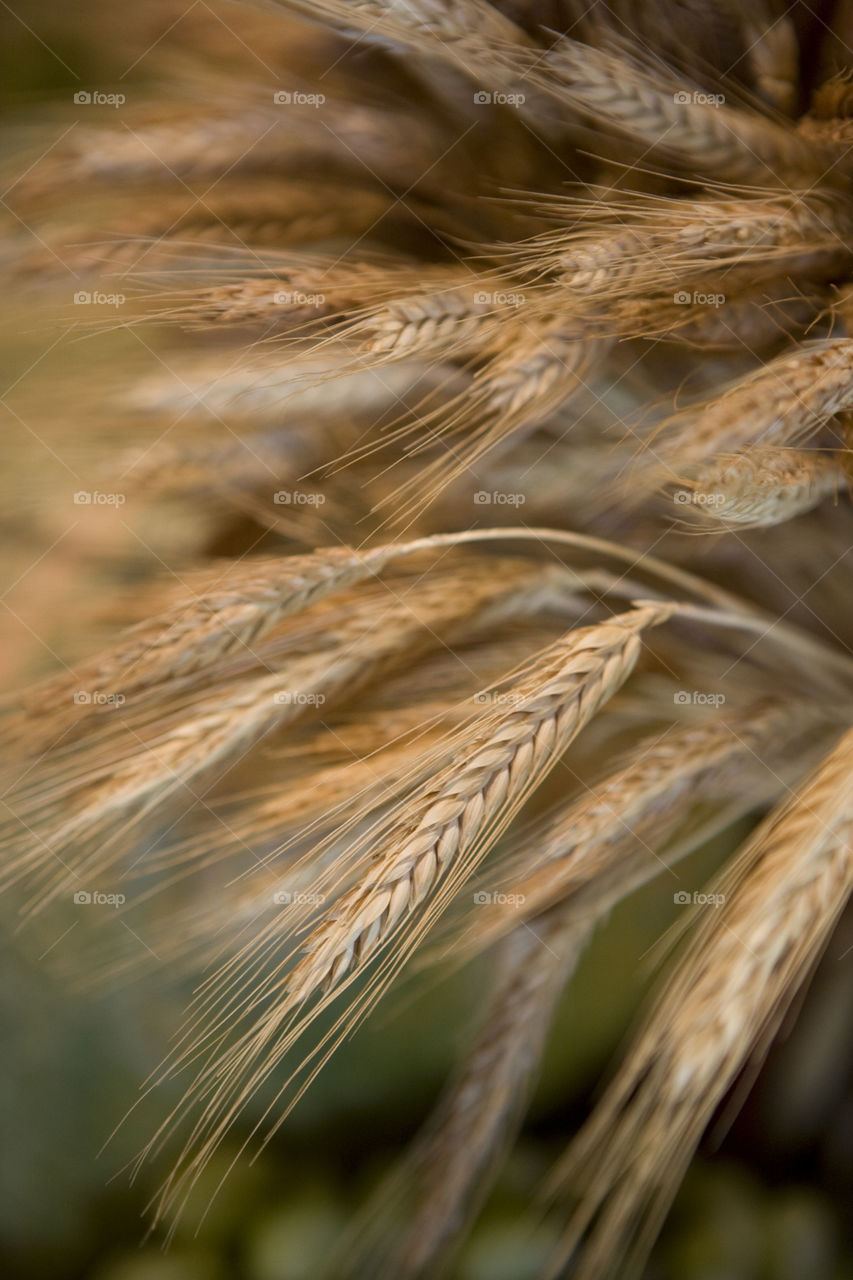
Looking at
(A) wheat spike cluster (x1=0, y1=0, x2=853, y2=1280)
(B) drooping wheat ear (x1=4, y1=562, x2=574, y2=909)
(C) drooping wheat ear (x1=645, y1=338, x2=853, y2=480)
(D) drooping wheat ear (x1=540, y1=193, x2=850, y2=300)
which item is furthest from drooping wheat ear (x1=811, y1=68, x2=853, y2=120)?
(B) drooping wheat ear (x1=4, y1=562, x2=574, y2=909)

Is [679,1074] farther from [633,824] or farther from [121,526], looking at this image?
[121,526]

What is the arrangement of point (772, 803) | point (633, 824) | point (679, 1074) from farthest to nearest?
point (772, 803), point (633, 824), point (679, 1074)

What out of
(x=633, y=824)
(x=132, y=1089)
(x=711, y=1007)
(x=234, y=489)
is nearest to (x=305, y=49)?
(x=234, y=489)

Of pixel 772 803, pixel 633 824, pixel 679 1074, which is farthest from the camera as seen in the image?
pixel 772 803

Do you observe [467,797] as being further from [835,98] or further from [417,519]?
[835,98]

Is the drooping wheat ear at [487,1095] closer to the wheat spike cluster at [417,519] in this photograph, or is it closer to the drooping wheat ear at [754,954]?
the wheat spike cluster at [417,519]

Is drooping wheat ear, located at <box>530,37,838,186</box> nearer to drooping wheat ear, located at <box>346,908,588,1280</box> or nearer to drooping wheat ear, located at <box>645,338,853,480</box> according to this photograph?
drooping wheat ear, located at <box>645,338,853,480</box>

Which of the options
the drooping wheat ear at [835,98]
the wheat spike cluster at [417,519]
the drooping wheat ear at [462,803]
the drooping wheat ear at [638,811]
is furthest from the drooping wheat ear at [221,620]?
the drooping wheat ear at [835,98]

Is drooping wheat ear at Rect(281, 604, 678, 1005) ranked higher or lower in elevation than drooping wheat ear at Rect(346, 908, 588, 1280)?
higher
